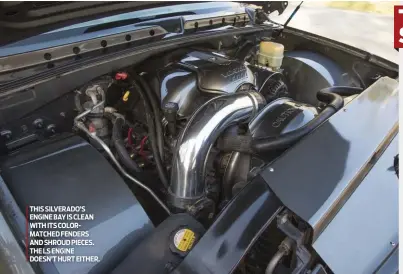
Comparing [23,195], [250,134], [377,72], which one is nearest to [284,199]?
[250,134]

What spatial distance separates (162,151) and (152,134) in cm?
6

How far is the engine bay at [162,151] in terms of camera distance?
0.82 meters

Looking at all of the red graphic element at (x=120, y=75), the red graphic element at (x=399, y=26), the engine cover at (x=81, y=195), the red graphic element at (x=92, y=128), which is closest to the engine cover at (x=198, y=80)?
the red graphic element at (x=120, y=75)

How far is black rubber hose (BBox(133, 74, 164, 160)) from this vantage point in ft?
3.54

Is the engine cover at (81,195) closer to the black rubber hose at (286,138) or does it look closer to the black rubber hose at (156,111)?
the black rubber hose at (156,111)

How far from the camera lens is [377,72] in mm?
1587

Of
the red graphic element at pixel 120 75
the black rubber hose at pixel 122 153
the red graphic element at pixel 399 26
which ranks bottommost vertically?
the black rubber hose at pixel 122 153

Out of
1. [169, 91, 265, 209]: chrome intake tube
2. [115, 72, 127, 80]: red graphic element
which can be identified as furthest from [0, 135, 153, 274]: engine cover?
[115, 72, 127, 80]: red graphic element

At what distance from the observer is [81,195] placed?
33.6 inches

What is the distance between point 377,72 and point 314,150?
829 mm

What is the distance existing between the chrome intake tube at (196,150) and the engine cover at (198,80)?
0.15m

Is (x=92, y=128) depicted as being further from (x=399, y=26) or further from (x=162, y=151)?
(x=399, y=26)

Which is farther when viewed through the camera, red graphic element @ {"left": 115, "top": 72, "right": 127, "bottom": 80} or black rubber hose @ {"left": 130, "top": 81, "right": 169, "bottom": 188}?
red graphic element @ {"left": 115, "top": 72, "right": 127, "bottom": 80}

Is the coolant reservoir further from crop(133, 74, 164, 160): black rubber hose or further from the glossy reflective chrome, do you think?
the glossy reflective chrome
